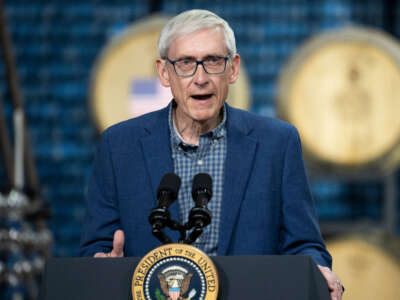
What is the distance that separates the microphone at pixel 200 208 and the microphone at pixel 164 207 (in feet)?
0.09

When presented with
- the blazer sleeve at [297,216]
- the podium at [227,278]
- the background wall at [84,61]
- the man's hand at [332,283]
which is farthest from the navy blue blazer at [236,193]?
the background wall at [84,61]

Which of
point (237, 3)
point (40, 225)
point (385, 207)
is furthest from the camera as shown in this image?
point (237, 3)

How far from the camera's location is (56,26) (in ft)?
13.8

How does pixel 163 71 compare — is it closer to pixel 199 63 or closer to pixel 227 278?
pixel 199 63

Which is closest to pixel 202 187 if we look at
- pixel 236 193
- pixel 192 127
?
pixel 236 193

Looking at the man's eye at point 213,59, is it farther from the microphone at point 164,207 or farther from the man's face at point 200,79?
the microphone at point 164,207

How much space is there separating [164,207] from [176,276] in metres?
0.10

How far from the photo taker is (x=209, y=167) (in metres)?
1.36

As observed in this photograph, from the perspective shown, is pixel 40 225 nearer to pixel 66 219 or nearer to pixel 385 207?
pixel 66 219

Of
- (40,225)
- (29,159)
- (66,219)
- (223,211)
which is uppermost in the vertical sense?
(223,211)

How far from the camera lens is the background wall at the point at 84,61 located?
4.02 meters

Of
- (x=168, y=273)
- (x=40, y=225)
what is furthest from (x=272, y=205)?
(x=40, y=225)

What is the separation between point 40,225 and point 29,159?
0.30 meters

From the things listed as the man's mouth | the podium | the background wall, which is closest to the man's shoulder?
the man's mouth
